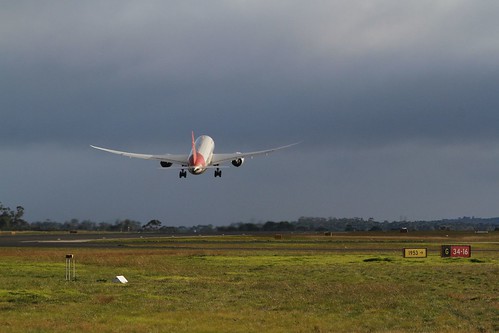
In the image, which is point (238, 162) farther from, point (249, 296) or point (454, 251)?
point (249, 296)

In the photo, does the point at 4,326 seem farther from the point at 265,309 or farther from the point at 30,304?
the point at 265,309

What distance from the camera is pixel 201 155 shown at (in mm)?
114375

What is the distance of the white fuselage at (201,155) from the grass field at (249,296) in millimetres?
33300

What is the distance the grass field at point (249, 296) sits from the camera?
33844 millimetres

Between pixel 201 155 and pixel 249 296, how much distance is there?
69.9m

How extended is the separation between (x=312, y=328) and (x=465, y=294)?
56.3ft

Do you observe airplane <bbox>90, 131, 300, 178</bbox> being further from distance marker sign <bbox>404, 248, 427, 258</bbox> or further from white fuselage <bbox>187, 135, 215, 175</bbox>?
distance marker sign <bbox>404, 248, 427, 258</bbox>

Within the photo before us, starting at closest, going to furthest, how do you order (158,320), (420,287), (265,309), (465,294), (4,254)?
(158,320), (265,309), (465,294), (420,287), (4,254)

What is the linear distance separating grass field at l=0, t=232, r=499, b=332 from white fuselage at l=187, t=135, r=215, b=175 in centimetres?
3330

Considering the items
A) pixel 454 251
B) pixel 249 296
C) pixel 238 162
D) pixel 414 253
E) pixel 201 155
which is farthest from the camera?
pixel 238 162

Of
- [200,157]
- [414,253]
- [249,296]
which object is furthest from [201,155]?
[249,296]

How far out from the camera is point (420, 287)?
5109cm

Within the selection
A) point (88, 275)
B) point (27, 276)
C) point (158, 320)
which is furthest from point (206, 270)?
point (158, 320)

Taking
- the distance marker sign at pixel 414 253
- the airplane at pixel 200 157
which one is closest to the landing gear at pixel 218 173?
the airplane at pixel 200 157
